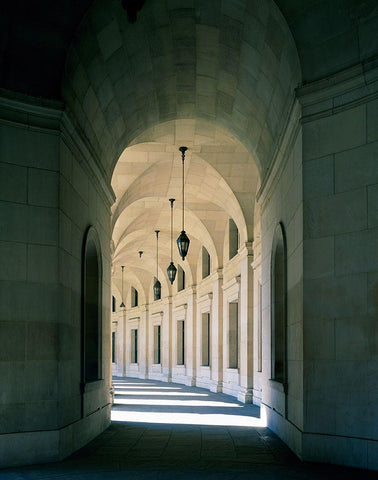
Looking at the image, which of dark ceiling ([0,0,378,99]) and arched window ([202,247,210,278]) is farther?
arched window ([202,247,210,278])

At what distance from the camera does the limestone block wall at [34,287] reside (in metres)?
7.58

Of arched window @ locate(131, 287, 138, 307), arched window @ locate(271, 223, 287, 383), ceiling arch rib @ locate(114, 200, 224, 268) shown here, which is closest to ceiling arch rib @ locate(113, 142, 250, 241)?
ceiling arch rib @ locate(114, 200, 224, 268)

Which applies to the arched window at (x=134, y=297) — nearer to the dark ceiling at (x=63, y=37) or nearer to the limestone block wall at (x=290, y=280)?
the limestone block wall at (x=290, y=280)

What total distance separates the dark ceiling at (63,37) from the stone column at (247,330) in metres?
10.7

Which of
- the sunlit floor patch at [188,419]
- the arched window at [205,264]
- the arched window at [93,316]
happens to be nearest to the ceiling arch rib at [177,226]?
the arched window at [205,264]

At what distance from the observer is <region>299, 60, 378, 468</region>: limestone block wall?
728 centimetres

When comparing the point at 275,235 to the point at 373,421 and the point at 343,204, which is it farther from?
the point at 373,421

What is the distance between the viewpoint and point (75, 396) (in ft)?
29.0

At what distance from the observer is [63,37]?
8094 mm

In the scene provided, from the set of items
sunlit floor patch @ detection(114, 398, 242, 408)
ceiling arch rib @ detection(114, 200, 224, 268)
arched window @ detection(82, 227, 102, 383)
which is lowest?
sunlit floor patch @ detection(114, 398, 242, 408)

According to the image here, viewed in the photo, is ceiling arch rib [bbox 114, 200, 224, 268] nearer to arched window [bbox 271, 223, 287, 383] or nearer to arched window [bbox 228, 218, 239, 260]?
arched window [bbox 228, 218, 239, 260]

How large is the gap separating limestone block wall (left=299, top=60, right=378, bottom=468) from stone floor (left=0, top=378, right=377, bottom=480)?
0.52m

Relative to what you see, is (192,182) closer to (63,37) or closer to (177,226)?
(177,226)

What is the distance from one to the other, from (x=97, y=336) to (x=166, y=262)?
20509 millimetres
